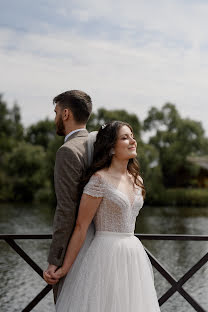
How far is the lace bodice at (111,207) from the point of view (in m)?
2.98

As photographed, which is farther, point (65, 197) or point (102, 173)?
point (102, 173)

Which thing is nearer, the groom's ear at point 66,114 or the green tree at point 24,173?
the groom's ear at point 66,114

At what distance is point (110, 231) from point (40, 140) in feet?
209

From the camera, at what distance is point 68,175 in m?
2.92

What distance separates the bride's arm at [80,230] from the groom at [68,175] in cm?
3

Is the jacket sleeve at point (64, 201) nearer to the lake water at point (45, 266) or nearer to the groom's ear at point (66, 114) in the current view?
the groom's ear at point (66, 114)

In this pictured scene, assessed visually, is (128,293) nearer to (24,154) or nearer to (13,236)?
(13,236)

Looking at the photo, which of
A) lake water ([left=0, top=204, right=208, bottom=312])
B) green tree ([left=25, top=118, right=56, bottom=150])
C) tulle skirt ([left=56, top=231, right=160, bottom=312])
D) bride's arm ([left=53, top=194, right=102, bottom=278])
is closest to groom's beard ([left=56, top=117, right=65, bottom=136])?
bride's arm ([left=53, top=194, right=102, bottom=278])

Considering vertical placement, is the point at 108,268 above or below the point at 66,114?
below

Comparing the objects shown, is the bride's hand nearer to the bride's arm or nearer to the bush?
the bride's arm

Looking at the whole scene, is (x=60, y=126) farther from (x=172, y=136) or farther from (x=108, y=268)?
(x=172, y=136)

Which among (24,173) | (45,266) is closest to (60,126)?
(45,266)

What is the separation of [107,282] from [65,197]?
1.89ft

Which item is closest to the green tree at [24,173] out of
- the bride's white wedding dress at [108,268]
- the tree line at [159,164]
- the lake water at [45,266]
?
the tree line at [159,164]
